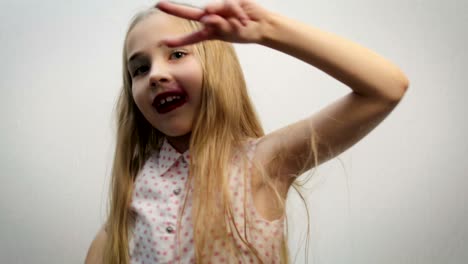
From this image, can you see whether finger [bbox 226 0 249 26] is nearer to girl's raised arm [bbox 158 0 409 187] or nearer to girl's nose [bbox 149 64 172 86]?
girl's raised arm [bbox 158 0 409 187]

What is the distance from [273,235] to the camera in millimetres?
409

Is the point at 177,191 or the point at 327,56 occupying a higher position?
the point at 327,56

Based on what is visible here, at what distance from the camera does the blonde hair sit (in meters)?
0.41

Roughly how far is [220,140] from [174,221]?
0.33ft

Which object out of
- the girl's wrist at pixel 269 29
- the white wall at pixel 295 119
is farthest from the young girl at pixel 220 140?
the white wall at pixel 295 119

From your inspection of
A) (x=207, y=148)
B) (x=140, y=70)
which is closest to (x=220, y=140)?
(x=207, y=148)

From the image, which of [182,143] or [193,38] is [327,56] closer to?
[193,38]

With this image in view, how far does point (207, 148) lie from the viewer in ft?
Result: 1.43

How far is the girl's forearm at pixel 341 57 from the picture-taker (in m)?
0.34

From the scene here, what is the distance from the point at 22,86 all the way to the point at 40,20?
0.11 m

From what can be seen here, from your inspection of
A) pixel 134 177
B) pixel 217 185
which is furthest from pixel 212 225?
pixel 134 177

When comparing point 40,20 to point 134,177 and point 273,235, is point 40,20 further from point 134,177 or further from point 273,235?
point 273,235

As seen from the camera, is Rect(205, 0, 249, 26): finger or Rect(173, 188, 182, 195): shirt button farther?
Rect(173, 188, 182, 195): shirt button

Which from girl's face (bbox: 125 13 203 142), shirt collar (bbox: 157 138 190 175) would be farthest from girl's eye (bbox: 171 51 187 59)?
shirt collar (bbox: 157 138 190 175)
